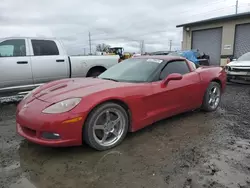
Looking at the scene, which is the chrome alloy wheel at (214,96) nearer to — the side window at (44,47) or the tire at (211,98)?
the tire at (211,98)

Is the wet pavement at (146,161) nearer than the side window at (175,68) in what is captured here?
Yes

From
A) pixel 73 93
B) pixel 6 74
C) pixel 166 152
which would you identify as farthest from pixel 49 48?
pixel 166 152

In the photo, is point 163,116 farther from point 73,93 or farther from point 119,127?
point 73,93

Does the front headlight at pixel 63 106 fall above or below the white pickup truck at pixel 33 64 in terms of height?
below

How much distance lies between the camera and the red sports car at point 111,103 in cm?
280

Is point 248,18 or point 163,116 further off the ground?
point 248,18

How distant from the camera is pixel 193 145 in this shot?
3279 mm

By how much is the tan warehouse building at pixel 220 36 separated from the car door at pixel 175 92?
1416cm

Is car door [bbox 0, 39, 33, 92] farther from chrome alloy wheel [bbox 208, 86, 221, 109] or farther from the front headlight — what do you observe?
chrome alloy wheel [bbox 208, 86, 221, 109]

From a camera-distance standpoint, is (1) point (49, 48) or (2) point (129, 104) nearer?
(2) point (129, 104)

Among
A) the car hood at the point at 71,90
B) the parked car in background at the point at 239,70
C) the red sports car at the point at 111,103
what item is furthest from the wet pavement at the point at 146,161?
the parked car in background at the point at 239,70

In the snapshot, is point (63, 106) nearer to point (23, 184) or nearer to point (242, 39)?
point (23, 184)

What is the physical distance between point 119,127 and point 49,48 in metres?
A: 4.14

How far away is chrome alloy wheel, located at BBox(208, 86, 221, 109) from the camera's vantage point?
4934 millimetres
